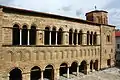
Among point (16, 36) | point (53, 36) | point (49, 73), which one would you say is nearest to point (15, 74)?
point (49, 73)

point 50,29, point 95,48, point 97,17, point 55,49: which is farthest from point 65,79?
point 97,17

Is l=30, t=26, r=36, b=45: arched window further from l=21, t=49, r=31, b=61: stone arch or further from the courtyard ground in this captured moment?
the courtyard ground

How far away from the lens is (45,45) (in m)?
20.4

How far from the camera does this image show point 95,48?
28156mm

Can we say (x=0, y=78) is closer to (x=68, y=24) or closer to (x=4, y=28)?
(x=4, y=28)

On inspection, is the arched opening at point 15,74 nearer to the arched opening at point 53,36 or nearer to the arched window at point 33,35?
the arched window at point 33,35

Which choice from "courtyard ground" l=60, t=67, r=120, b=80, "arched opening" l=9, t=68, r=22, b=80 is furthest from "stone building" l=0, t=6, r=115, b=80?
"courtyard ground" l=60, t=67, r=120, b=80

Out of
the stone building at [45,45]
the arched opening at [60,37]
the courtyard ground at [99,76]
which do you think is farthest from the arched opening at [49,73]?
the arched opening at [60,37]

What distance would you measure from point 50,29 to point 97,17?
1553cm

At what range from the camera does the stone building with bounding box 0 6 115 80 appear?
57.9ft

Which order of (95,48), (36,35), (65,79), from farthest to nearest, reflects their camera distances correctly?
(95,48) < (65,79) < (36,35)

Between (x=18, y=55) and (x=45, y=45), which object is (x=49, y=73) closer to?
(x=45, y=45)

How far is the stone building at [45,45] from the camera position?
1764 centimetres

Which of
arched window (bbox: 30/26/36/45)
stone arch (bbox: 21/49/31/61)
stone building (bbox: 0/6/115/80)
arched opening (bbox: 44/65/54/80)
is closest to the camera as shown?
stone building (bbox: 0/6/115/80)
